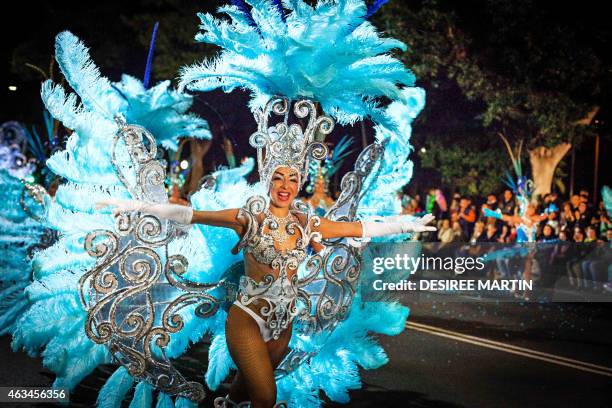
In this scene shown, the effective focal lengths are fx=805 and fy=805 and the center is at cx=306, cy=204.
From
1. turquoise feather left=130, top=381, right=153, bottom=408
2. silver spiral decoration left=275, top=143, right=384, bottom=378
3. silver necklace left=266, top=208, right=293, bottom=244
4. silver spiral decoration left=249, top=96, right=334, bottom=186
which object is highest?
silver spiral decoration left=249, top=96, right=334, bottom=186

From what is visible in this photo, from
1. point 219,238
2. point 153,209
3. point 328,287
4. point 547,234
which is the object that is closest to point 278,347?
point 328,287

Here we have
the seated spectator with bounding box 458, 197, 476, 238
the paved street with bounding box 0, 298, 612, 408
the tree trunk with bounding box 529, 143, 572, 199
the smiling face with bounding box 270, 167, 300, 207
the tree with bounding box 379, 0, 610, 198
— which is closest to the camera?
the smiling face with bounding box 270, 167, 300, 207

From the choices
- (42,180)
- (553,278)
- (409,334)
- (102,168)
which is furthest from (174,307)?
(42,180)

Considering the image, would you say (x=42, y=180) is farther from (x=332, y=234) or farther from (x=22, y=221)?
(x=332, y=234)

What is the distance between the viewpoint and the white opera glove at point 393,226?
203 inches

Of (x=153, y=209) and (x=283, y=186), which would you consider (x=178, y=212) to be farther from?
(x=283, y=186)

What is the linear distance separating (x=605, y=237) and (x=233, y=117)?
12378mm

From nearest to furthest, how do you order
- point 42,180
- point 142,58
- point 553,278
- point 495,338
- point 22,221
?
point 22,221 → point 495,338 → point 553,278 → point 42,180 → point 142,58

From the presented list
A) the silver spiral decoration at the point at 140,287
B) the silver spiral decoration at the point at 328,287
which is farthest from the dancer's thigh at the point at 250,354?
the silver spiral decoration at the point at 328,287

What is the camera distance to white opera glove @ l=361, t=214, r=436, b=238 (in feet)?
16.9

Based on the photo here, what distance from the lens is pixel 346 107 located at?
5.45 m

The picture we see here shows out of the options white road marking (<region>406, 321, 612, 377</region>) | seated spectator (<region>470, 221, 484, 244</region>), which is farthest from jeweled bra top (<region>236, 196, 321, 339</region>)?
seated spectator (<region>470, 221, 484, 244</region>)

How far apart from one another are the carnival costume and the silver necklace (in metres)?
0.01

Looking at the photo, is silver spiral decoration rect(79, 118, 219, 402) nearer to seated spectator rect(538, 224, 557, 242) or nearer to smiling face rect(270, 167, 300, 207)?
smiling face rect(270, 167, 300, 207)
